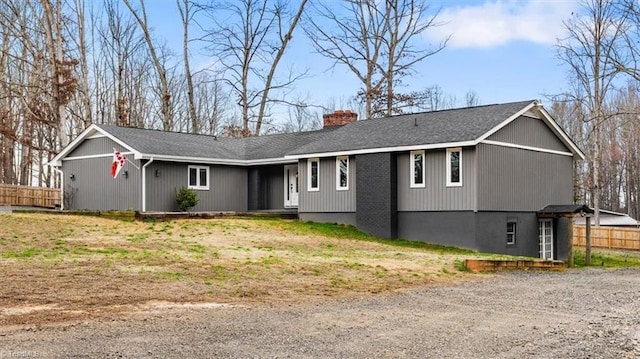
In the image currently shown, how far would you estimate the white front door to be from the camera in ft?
98.3

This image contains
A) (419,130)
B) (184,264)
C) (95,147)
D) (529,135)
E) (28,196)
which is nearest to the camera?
(184,264)

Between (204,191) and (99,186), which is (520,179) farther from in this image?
(99,186)

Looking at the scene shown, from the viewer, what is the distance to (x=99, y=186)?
28.8 metres

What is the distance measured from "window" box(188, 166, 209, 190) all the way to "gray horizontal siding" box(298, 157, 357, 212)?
4.01 meters

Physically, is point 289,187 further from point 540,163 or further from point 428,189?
point 540,163

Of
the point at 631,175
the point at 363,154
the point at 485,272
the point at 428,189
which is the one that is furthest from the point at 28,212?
the point at 631,175

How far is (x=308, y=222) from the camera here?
88.5ft

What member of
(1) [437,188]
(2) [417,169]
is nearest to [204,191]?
(2) [417,169]

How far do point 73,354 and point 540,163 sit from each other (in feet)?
71.0

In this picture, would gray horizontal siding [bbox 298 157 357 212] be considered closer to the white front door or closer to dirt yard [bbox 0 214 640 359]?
the white front door

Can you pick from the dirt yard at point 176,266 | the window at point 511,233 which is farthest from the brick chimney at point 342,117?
the window at point 511,233

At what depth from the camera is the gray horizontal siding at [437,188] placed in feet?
75.6

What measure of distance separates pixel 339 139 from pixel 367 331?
19.0 m

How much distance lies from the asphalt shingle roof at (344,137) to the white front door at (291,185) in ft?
2.69
